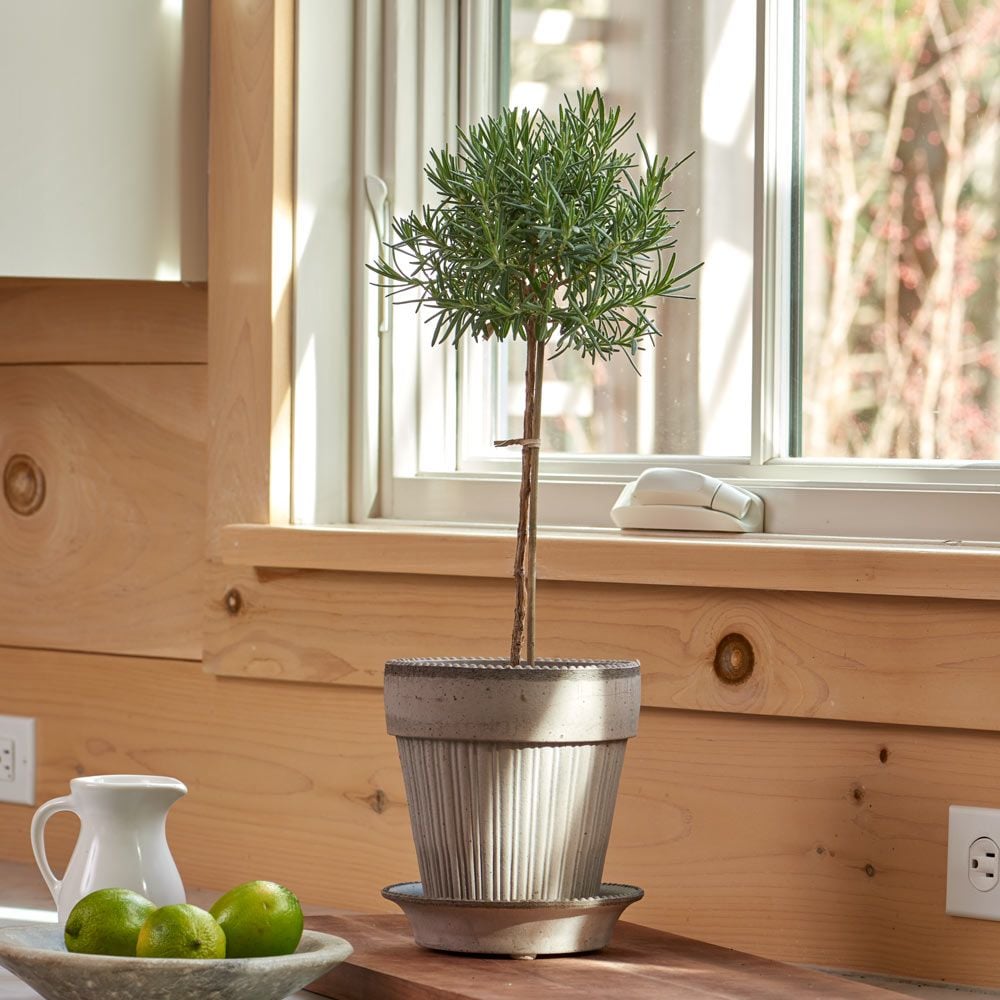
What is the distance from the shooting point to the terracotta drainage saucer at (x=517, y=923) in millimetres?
1158

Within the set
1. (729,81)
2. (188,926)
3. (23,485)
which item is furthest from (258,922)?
(729,81)

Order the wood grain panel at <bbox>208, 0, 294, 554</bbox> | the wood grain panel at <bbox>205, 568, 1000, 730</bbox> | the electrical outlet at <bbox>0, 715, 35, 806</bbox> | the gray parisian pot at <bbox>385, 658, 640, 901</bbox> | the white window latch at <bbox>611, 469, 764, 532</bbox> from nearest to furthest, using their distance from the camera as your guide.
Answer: the gray parisian pot at <bbox>385, 658, 640, 901</bbox> → the wood grain panel at <bbox>205, 568, 1000, 730</bbox> → the white window latch at <bbox>611, 469, 764, 532</bbox> → the wood grain panel at <bbox>208, 0, 294, 554</bbox> → the electrical outlet at <bbox>0, 715, 35, 806</bbox>

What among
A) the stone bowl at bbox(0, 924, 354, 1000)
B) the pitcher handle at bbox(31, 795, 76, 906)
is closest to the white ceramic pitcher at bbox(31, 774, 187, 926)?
the pitcher handle at bbox(31, 795, 76, 906)

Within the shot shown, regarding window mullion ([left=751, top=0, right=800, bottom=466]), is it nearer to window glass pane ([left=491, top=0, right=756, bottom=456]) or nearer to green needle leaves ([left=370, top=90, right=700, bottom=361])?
window glass pane ([left=491, top=0, right=756, bottom=456])

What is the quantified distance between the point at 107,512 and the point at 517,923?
0.72 metres

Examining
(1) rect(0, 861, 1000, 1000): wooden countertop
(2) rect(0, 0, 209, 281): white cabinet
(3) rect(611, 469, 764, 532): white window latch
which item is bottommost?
(1) rect(0, 861, 1000, 1000): wooden countertop

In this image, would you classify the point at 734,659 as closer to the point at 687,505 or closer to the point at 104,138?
the point at 687,505

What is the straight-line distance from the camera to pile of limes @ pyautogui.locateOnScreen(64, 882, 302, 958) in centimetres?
105

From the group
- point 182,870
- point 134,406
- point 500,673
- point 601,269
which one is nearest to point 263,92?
point 134,406

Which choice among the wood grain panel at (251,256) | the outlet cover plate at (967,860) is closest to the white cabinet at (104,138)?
the wood grain panel at (251,256)

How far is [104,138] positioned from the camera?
149 centimetres

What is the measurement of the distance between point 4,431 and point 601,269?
32.9 inches

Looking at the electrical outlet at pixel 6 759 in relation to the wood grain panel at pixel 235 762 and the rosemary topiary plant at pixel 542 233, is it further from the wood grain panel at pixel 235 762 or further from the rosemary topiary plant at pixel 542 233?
the rosemary topiary plant at pixel 542 233

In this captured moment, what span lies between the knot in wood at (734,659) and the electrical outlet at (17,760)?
777 millimetres
